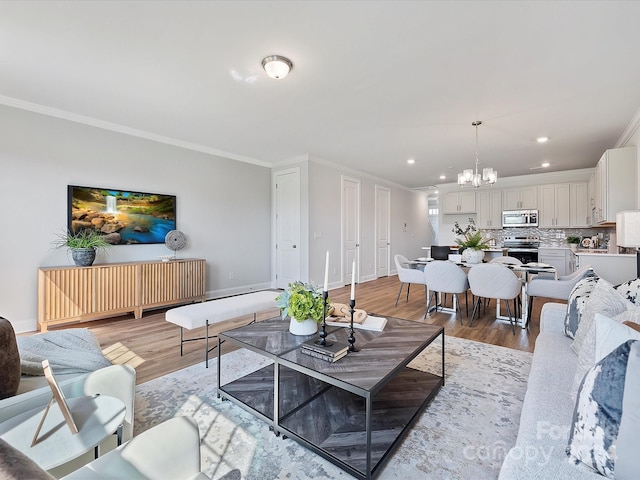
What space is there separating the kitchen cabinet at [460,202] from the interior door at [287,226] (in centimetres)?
444

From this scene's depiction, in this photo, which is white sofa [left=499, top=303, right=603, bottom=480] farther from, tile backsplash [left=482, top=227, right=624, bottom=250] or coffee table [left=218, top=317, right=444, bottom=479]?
tile backsplash [left=482, top=227, right=624, bottom=250]

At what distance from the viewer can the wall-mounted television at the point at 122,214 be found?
3.79 metres

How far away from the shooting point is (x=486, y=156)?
17.7ft

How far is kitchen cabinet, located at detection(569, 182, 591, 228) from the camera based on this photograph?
20.6 ft

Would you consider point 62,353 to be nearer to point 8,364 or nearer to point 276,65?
point 8,364


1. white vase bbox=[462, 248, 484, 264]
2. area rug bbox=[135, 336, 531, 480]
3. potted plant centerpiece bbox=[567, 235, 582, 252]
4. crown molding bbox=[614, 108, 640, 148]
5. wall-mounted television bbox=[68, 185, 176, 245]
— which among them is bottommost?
area rug bbox=[135, 336, 531, 480]

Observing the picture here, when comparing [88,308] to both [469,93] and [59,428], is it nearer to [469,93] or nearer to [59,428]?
[59,428]

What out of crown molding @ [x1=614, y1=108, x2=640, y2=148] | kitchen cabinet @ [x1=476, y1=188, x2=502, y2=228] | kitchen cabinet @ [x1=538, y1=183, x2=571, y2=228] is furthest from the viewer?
kitchen cabinet @ [x1=476, y1=188, x2=502, y2=228]

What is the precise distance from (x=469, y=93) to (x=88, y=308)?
15.9ft

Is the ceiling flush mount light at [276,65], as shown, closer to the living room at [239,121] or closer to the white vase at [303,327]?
the living room at [239,121]

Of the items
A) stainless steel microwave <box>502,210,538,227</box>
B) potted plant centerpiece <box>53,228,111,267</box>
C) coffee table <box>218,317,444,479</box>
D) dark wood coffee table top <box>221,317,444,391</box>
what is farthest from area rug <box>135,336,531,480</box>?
stainless steel microwave <box>502,210,538,227</box>

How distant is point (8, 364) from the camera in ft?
4.17

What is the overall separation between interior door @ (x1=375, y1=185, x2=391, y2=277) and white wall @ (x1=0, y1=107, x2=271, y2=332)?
9.33 ft

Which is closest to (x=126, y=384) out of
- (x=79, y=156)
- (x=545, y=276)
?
(x=79, y=156)
